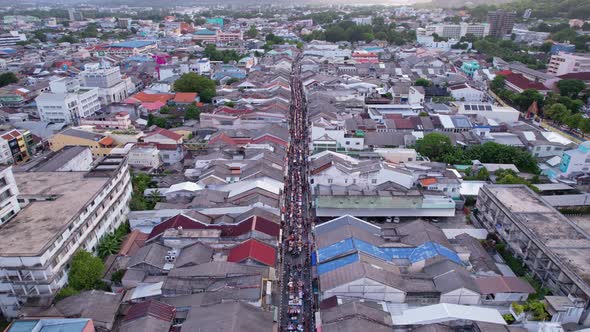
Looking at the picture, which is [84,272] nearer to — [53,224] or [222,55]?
[53,224]

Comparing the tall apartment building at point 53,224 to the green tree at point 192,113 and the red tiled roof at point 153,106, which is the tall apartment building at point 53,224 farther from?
the red tiled roof at point 153,106

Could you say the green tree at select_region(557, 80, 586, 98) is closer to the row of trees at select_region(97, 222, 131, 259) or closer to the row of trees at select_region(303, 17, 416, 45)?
the row of trees at select_region(303, 17, 416, 45)

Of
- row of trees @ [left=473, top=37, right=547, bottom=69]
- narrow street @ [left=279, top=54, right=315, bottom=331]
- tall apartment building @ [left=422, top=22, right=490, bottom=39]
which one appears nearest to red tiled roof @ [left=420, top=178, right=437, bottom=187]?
narrow street @ [left=279, top=54, right=315, bottom=331]

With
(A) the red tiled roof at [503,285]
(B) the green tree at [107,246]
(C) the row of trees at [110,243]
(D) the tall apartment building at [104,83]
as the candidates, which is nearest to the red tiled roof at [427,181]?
(A) the red tiled roof at [503,285]

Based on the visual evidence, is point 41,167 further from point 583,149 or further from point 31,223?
point 583,149

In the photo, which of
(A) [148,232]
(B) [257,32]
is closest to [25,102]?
(A) [148,232]

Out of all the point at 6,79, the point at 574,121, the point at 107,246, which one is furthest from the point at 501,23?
the point at 107,246
